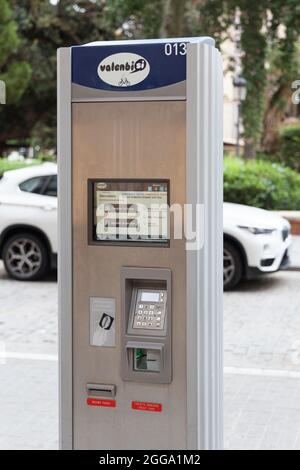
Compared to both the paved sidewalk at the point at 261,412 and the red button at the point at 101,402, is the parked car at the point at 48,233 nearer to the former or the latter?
the paved sidewalk at the point at 261,412

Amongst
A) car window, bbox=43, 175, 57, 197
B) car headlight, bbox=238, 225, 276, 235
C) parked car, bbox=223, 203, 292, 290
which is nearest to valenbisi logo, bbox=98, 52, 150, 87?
parked car, bbox=223, 203, 292, 290

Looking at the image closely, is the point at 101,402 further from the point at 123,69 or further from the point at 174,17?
the point at 174,17

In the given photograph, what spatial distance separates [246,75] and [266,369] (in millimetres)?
10764

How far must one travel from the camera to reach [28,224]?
432 inches

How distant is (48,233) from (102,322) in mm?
7283

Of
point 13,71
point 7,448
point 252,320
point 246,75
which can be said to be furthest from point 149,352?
point 13,71

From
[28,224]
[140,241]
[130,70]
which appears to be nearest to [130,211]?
[140,241]

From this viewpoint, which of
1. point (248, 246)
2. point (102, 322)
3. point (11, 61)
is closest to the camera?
point (102, 322)

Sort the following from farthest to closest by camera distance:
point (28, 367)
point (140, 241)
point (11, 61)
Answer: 1. point (11, 61)
2. point (28, 367)
3. point (140, 241)

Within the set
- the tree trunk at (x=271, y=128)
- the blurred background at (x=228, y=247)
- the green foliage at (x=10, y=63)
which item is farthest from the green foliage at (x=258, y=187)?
the tree trunk at (x=271, y=128)

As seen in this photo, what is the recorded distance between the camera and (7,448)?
5238 mm

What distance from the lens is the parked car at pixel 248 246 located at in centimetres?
1027
